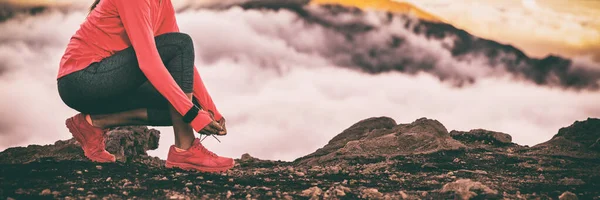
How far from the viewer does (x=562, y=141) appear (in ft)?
28.4

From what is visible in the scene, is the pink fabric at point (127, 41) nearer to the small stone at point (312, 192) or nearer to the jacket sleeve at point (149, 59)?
the jacket sleeve at point (149, 59)

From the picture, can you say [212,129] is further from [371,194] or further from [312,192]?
[371,194]

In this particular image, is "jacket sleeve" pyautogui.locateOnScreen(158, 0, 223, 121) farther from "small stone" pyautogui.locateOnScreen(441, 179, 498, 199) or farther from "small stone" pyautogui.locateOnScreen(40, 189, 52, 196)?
"small stone" pyautogui.locateOnScreen(441, 179, 498, 199)

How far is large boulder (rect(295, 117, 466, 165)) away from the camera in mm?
8102

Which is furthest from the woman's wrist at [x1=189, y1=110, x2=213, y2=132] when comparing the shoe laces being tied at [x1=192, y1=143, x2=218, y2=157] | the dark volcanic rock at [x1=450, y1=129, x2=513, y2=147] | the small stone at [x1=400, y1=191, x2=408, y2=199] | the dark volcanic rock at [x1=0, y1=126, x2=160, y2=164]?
the dark volcanic rock at [x1=450, y1=129, x2=513, y2=147]

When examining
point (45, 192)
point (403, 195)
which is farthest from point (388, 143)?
point (45, 192)

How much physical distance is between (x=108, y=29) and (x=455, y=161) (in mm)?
4706

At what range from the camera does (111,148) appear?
25.1ft

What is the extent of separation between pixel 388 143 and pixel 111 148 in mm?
4042

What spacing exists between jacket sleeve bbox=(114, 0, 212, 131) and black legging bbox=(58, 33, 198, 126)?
0.22m

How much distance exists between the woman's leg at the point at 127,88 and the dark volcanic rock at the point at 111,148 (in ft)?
8.64

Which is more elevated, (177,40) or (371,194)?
(177,40)

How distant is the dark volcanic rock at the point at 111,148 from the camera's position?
7.75 meters

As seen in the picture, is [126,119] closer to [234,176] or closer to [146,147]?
[234,176]
